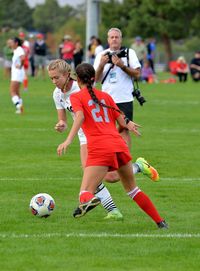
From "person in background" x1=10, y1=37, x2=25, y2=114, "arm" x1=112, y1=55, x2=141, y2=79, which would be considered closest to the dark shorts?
"arm" x1=112, y1=55, x2=141, y2=79

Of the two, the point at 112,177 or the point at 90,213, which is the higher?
the point at 112,177

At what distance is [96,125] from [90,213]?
1677 mm

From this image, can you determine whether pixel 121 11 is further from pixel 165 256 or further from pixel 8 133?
pixel 165 256

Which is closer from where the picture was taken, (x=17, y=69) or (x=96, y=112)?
(x=96, y=112)

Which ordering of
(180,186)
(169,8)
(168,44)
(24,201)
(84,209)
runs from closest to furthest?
1. (84,209)
2. (24,201)
3. (180,186)
4. (169,8)
5. (168,44)

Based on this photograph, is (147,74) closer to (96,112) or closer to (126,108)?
(126,108)

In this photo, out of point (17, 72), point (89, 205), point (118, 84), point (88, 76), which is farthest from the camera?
point (17, 72)

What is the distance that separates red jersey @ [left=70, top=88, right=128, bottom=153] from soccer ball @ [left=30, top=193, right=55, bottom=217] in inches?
47.5

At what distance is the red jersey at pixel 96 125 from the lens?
31.7 ft

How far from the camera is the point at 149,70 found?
47.8 metres

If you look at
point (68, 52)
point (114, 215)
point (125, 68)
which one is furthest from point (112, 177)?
point (68, 52)

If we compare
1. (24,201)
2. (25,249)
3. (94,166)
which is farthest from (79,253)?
(24,201)

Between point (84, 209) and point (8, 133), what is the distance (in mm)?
11042

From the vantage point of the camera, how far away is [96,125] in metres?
9.71
